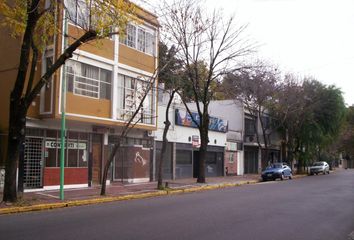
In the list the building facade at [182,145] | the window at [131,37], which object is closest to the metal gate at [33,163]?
the window at [131,37]

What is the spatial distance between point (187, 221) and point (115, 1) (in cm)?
799

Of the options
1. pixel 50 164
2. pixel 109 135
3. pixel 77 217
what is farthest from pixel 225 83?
pixel 77 217

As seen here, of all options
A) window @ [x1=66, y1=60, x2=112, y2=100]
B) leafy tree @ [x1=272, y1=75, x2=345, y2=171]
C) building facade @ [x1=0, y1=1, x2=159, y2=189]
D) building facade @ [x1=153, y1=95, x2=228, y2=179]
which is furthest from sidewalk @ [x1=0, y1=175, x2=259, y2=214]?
leafy tree @ [x1=272, y1=75, x2=345, y2=171]

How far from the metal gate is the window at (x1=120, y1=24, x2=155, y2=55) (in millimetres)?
7639

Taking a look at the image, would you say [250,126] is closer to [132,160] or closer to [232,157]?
[232,157]

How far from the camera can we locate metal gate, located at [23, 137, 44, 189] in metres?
21.5

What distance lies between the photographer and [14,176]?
645 inches

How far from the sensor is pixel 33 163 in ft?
71.8

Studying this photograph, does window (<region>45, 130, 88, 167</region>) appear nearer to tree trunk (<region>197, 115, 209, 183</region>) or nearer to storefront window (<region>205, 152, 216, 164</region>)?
tree trunk (<region>197, 115, 209, 183</region>)

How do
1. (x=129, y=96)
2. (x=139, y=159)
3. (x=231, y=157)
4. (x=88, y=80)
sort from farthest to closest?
(x=231, y=157) → (x=139, y=159) → (x=129, y=96) → (x=88, y=80)

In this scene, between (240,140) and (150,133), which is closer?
(150,133)

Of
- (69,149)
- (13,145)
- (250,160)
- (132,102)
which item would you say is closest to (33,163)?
(69,149)

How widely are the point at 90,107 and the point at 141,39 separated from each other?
6434mm

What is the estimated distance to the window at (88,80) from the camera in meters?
22.7
